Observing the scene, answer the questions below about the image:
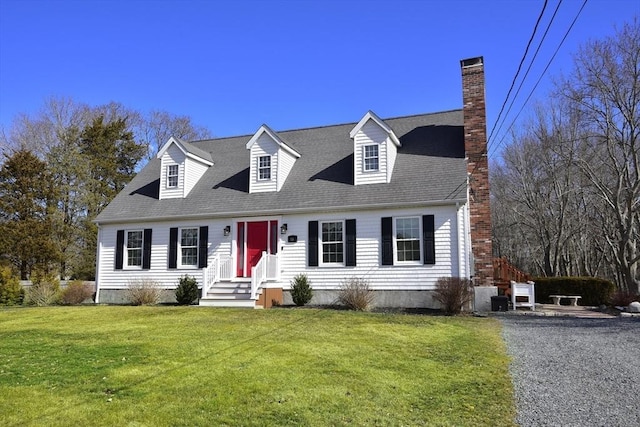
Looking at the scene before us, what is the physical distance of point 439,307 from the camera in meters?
14.2

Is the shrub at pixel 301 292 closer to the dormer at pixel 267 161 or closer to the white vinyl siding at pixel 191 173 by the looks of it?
the dormer at pixel 267 161

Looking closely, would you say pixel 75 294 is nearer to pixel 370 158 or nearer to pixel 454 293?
pixel 370 158

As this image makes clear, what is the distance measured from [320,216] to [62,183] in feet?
76.4

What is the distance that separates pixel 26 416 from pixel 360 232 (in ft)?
37.9

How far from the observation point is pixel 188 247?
17516 millimetres

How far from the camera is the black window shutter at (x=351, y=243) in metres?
15.3

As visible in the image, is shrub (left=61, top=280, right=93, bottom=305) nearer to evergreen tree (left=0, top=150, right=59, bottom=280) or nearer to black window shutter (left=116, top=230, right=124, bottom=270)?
black window shutter (left=116, top=230, right=124, bottom=270)

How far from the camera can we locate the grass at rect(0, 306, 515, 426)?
188 inches

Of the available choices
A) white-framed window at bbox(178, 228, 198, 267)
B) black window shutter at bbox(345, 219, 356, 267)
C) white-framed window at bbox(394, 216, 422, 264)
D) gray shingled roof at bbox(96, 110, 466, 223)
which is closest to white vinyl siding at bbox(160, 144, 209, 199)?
gray shingled roof at bbox(96, 110, 466, 223)

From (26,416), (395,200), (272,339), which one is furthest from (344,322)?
(26,416)

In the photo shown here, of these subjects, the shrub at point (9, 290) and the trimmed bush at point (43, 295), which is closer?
the trimmed bush at point (43, 295)

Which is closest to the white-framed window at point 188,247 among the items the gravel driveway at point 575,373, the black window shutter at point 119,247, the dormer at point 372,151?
the black window shutter at point 119,247

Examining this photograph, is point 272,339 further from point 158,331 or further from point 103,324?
point 103,324

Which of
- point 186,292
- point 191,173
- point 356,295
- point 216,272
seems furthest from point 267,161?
point 356,295
